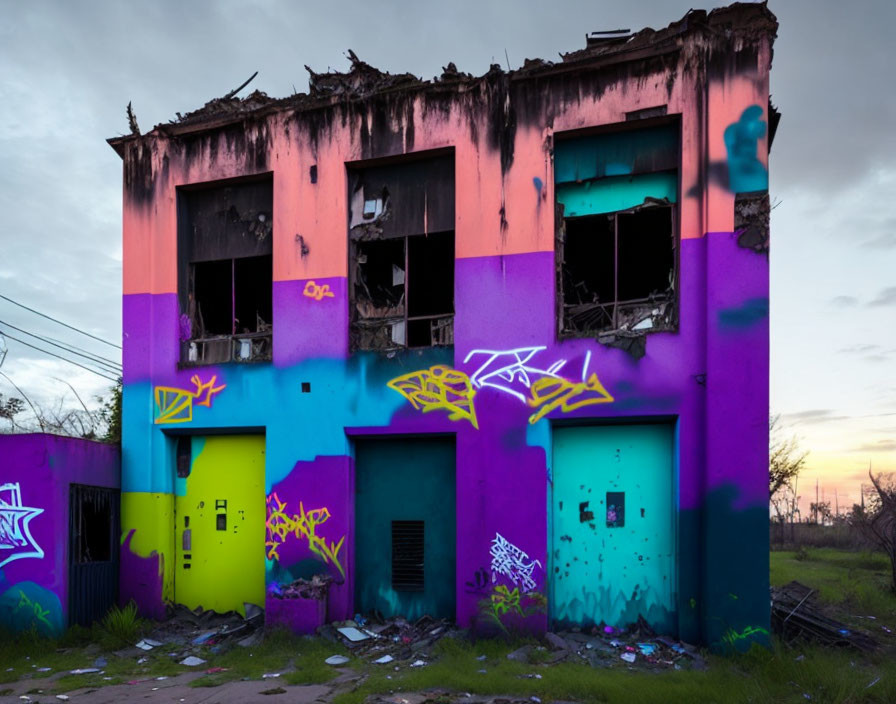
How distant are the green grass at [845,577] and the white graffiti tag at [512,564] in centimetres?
576

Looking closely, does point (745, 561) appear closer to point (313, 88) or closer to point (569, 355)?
point (569, 355)

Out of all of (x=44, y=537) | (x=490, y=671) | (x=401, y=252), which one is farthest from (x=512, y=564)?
(x=44, y=537)

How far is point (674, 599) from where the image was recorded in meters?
8.59

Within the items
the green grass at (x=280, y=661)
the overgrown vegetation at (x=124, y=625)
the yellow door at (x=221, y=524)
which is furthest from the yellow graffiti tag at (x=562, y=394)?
the overgrown vegetation at (x=124, y=625)

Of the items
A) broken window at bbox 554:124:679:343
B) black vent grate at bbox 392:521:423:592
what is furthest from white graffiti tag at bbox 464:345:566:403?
black vent grate at bbox 392:521:423:592

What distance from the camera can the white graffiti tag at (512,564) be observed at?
8.82 m

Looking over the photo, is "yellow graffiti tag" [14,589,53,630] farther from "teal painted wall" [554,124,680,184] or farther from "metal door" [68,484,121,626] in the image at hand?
"teal painted wall" [554,124,680,184]

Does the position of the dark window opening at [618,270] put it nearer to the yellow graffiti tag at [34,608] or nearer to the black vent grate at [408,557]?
the black vent grate at [408,557]

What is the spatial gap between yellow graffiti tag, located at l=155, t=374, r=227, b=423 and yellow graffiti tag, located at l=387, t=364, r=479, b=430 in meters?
2.97

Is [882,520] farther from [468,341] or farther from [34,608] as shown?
[34,608]

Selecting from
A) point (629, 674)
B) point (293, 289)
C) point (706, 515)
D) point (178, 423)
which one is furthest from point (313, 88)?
point (629, 674)

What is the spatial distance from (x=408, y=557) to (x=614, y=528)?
2908mm

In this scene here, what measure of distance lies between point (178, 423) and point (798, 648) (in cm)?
908

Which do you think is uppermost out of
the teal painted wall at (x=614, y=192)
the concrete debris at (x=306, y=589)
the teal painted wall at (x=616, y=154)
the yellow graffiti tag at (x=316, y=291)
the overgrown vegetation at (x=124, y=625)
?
the teal painted wall at (x=616, y=154)
